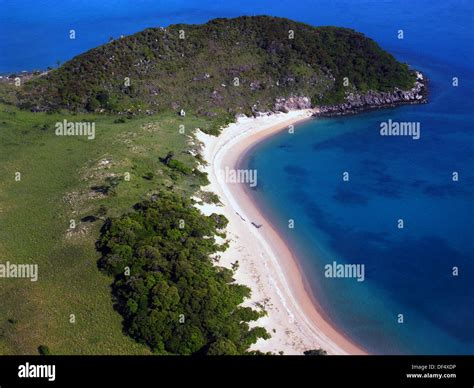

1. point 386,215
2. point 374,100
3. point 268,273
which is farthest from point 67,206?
point 374,100

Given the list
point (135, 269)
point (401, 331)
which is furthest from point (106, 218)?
point (401, 331)

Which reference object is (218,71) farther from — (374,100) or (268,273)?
(268,273)

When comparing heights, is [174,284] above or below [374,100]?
below

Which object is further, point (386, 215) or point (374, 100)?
point (374, 100)

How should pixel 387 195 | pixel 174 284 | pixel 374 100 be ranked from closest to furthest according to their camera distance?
pixel 174 284
pixel 387 195
pixel 374 100

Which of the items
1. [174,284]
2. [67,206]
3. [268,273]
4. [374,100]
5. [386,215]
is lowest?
[174,284]

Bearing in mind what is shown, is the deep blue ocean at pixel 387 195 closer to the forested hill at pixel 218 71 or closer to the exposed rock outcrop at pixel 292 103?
the exposed rock outcrop at pixel 292 103

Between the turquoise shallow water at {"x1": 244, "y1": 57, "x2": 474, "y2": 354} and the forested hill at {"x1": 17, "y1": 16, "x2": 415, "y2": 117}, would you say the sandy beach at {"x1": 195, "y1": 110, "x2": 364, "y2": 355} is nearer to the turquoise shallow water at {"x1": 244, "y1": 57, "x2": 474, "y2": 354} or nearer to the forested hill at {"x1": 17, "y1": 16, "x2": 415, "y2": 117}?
the turquoise shallow water at {"x1": 244, "y1": 57, "x2": 474, "y2": 354}
